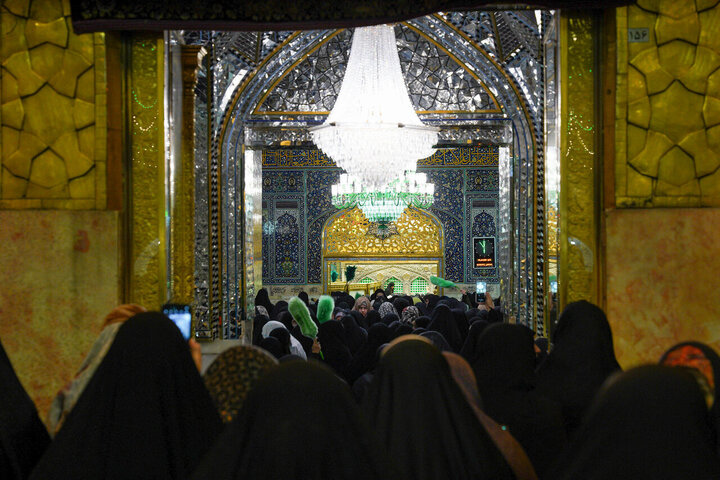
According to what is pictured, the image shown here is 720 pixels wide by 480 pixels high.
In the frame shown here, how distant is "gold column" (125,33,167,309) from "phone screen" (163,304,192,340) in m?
0.09

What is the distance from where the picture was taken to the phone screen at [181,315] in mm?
3877

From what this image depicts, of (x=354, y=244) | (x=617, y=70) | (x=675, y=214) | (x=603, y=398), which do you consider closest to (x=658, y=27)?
(x=617, y=70)

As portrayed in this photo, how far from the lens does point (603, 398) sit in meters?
1.39

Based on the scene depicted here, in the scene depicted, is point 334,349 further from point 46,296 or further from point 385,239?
point 385,239

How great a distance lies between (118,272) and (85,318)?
28cm

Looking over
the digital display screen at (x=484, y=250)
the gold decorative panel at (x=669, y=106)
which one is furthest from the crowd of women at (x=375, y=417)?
the digital display screen at (x=484, y=250)

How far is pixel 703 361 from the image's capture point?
2.23m

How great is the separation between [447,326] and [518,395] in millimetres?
3120

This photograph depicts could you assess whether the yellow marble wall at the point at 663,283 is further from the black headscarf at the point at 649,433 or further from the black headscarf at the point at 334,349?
the black headscarf at the point at 649,433

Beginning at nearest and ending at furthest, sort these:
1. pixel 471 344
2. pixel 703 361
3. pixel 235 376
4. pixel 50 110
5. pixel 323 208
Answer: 1. pixel 703 361
2. pixel 235 376
3. pixel 50 110
4. pixel 471 344
5. pixel 323 208

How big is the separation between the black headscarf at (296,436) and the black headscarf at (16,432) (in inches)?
29.2

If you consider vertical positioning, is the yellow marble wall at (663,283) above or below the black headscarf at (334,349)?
above

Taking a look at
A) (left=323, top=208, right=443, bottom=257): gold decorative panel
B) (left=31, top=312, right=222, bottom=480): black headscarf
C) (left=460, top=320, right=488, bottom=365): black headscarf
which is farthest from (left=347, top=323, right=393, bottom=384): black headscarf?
(left=323, top=208, right=443, bottom=257): gold decorative panel

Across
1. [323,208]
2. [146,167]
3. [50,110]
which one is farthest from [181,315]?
[323,208]
